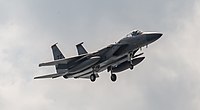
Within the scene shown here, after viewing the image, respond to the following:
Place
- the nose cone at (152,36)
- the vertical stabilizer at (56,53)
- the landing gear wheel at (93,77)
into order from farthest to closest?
the vertical stabilizer at (56,53)
the landing gear wheel at (93,77)
the nose cone at (152,36)

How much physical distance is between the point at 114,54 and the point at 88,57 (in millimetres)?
3715

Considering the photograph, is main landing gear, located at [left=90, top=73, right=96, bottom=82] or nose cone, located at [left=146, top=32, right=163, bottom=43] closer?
nose cone, located at [left=146, top=32, right=163, bottom=43]

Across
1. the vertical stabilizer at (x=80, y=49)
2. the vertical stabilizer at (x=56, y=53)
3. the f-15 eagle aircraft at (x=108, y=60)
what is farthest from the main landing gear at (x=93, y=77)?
the vertical stabilizer at (x=56, y=53)

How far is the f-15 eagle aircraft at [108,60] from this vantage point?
80062 millimetres

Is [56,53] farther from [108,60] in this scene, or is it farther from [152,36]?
[152,36]

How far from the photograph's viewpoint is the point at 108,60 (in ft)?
268

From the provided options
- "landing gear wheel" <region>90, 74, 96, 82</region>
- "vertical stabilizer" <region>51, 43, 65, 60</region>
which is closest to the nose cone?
"landing gear wheel" <region>90, 74, 96, 82</region>

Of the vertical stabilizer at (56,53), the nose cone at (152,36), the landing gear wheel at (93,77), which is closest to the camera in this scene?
the nose cone at (152,36)

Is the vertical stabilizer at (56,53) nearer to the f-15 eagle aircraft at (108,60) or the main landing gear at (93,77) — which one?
the f-15 eagle aircraft at (108,60)

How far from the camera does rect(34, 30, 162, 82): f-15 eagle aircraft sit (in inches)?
3152

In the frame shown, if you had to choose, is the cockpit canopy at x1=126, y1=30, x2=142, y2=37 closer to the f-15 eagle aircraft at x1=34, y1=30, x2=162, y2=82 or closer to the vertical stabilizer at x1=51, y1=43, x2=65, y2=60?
the f-15 eagle aircraft at x1=34, y1=30, x2=162, y2=82

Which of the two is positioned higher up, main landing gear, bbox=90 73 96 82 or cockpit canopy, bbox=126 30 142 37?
cockpit canopy, bbox=126 30 142 37

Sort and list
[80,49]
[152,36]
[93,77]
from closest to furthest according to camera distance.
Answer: [152,36], [93,77], [80,49]

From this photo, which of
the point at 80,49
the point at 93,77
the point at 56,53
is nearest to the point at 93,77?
the point at 93,77
